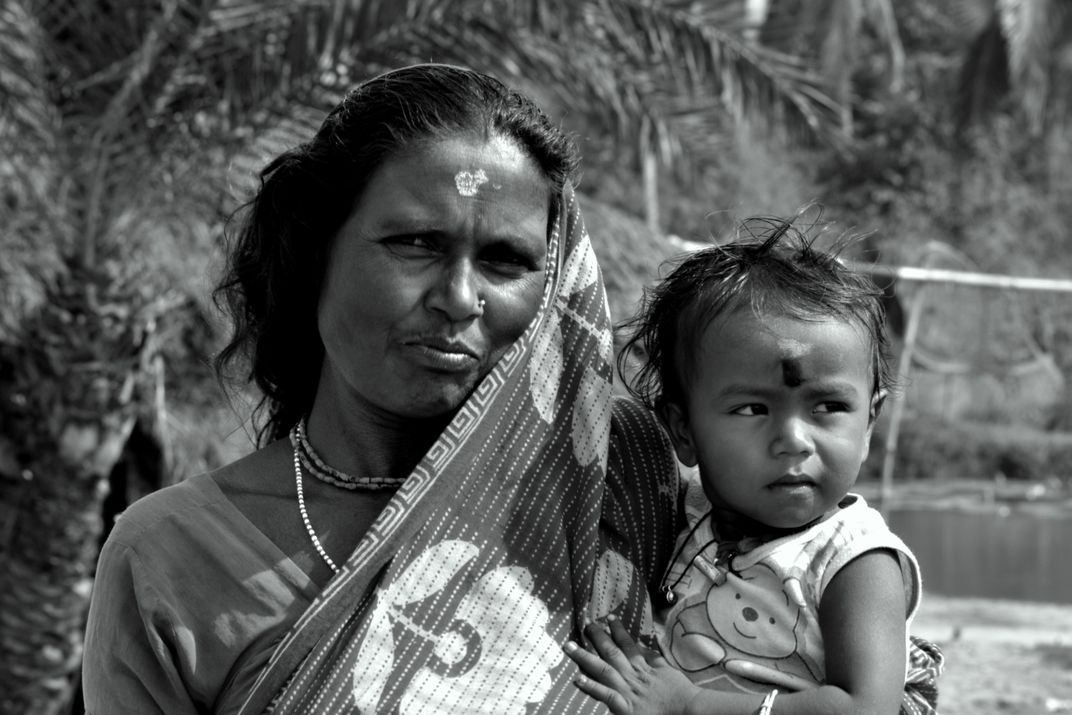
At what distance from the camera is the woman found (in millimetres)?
1808

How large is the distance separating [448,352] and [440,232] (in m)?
0.16

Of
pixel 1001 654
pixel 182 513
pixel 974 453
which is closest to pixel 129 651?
pixel 182 513

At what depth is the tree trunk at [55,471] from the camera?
18.5 ft

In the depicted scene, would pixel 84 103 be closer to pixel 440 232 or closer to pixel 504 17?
pixel 504 17

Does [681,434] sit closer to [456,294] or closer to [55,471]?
[456,294]

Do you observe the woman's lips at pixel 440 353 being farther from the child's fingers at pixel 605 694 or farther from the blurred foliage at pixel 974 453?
the blurred foliage at pixel 974 453

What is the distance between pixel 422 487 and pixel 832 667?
0.58m

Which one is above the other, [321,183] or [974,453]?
[321,183]

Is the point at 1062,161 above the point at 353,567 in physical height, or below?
below

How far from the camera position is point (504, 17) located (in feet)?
18.6

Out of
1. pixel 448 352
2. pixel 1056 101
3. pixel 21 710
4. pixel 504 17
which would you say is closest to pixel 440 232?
pixel 448 352

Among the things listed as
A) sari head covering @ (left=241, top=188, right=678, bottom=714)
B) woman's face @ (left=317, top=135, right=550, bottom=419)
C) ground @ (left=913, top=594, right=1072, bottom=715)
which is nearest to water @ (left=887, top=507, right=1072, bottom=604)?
ground @ (left=913, top=594, right=1072, bottom=715)

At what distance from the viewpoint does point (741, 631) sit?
1912 mm

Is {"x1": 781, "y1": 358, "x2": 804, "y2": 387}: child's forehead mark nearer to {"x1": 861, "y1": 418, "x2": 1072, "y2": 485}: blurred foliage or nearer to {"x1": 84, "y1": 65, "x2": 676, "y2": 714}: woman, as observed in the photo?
{"x1": 84, "y1": 65, "x2": 676, "y2": 714}: woman
